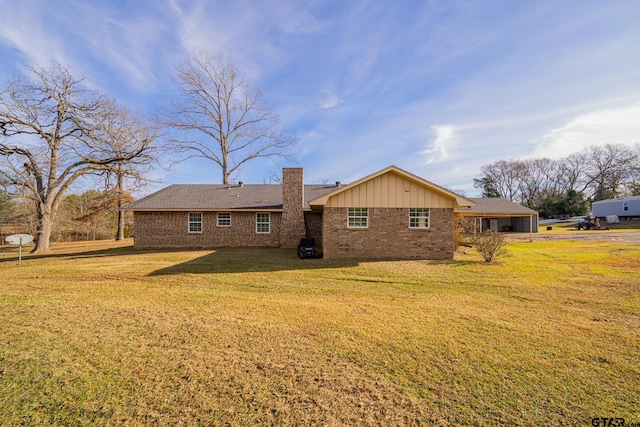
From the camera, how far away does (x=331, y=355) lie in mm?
3955

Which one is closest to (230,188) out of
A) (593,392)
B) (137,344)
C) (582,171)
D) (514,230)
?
(137,344)

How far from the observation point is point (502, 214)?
83.4ft

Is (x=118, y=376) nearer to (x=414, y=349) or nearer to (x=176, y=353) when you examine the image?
(x=176, y=353)

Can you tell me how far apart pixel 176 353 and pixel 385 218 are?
10.7m

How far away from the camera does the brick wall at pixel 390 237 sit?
13.1 metres

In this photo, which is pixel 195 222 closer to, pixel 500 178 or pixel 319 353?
pixel 319 353

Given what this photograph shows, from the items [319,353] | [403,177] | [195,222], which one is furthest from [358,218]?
[195,222]

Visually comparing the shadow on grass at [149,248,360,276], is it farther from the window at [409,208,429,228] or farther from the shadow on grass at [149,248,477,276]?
the window at [409,208,429,228]

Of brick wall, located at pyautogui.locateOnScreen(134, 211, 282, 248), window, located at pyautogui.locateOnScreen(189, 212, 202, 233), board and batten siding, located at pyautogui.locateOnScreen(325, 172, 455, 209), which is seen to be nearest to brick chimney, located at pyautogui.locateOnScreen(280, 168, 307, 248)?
brick wall, located at pyautogui.locateOnScreen(134, 211, 282, 248)

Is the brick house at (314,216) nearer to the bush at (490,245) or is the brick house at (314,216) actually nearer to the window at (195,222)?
the window at (195,222)

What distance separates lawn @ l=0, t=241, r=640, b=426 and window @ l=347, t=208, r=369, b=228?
Answer: 16.9ft

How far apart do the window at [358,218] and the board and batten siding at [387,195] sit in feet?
0.94

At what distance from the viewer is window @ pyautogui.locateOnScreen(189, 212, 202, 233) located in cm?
1738

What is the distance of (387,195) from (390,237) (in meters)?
1.98
